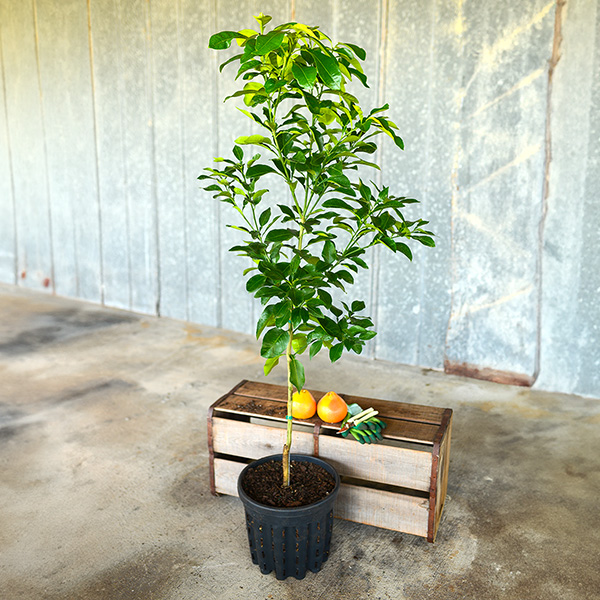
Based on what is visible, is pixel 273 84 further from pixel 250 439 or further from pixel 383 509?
pixel 383 509

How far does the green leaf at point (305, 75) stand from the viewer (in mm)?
1464

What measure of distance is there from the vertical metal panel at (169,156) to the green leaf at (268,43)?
3.31 metres

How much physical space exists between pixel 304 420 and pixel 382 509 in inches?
16.0

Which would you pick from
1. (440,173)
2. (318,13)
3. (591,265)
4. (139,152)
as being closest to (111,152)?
(139,152)

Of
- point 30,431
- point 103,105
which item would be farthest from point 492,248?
point 103,105

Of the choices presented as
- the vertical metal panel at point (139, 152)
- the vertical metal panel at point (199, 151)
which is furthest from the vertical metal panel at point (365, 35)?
the vertical metal panel at point (139, 152)

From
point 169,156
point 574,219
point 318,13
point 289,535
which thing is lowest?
point 289,535

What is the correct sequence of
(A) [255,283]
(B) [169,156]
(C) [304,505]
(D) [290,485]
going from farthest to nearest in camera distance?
(B) [169,156], (D) [290,485], (C) [304,505], (A) [255,283]

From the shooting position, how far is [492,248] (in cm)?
351

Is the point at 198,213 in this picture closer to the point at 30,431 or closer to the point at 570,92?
the point at 30,431

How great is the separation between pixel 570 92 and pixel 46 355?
3.52m

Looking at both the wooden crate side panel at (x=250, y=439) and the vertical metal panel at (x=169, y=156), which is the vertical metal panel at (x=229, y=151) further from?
the wooden crate side panel at (x=250, y=439)

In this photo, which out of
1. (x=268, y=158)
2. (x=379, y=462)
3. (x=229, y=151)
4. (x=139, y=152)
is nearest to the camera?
(x=379, y=462)

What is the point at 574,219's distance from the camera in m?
3.27
